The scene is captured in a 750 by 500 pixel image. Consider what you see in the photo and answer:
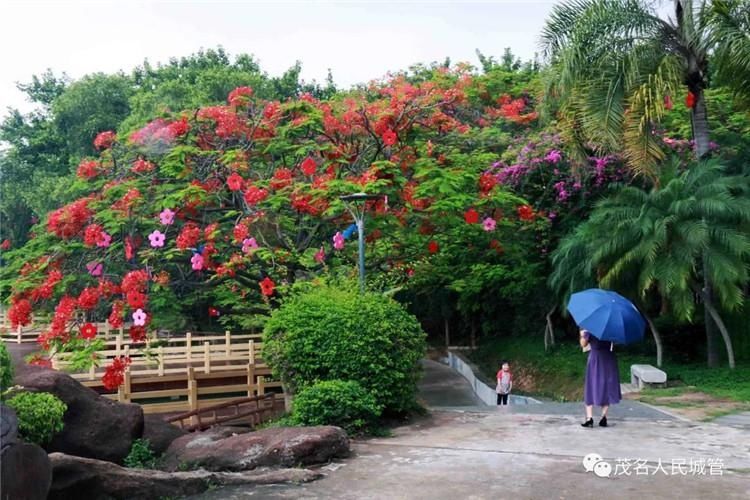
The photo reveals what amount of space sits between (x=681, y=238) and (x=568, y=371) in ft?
18.0

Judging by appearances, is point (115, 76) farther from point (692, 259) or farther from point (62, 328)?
point (692, 259)

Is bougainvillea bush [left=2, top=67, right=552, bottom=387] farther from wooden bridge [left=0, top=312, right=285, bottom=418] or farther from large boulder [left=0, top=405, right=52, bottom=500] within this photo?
large boulder [left=0, top=405, right=52, bottom=500]

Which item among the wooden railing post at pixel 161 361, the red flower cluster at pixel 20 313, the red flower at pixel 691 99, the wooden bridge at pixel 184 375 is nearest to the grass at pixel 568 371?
the red flower at pixel 691 99

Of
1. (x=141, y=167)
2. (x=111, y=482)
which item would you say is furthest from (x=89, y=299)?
(x=111, y=482)

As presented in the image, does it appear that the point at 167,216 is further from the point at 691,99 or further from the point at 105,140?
the point at 691,99

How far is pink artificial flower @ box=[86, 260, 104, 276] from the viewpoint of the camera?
12951 millimetres

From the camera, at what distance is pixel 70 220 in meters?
13.0

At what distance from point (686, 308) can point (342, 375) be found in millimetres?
6732

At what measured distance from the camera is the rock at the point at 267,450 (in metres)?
7.39

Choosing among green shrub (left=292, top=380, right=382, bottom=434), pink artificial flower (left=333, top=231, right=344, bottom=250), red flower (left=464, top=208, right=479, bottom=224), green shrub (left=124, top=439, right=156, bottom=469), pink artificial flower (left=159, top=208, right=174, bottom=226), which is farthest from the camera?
red flower (left=464, top=208, right=479, bottom=224)

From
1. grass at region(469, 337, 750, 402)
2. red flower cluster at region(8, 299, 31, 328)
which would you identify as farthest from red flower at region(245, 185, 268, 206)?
grass at region(469, 337, 750, 402)

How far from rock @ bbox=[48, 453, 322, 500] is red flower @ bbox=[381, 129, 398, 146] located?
8.50 m

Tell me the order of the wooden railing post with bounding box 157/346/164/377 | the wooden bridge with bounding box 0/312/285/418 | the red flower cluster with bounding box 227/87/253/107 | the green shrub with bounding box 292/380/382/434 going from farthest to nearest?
1. the wooden railing post with bounding box 157/346/164/377
2. the wooden bridge with bounding box 0/312/285/418
3. the red flower cluster with bounding box 227/87/253/107
4. the green shrub with bounding box 292/380/382/434

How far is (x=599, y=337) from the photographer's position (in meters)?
8.55
